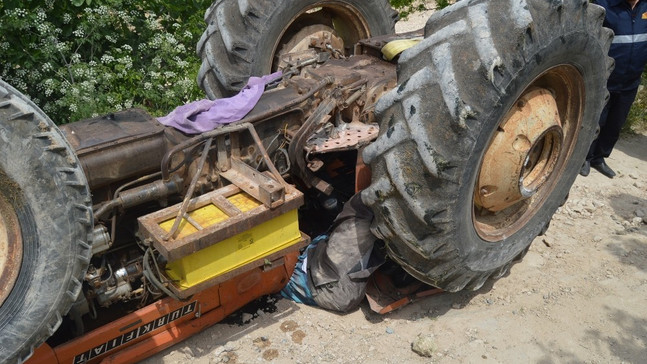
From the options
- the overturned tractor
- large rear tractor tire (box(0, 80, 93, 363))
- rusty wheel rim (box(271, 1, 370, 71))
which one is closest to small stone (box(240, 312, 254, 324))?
the overturned tractor

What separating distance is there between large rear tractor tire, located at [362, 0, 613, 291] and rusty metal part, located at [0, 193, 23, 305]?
4.83ft

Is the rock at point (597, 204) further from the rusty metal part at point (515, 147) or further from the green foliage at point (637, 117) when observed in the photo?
the green foliage at point (637, 117)

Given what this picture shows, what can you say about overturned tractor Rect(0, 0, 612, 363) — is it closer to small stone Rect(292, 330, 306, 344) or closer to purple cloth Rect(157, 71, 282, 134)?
purple cloth Rect(157, 71, 282, 134)

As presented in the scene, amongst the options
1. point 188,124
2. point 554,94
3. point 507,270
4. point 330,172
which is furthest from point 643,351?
point 188,124

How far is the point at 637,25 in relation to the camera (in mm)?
5031

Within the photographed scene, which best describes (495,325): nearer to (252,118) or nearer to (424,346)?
(424,346)

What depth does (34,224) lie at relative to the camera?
216 centimetres

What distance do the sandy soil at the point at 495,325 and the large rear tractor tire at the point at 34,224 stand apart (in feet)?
3.08

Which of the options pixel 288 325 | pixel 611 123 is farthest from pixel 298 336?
pixel 611 123

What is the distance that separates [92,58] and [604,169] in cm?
479

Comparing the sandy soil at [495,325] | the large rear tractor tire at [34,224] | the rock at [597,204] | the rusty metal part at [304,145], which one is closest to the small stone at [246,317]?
the sandy soil at [495,325]

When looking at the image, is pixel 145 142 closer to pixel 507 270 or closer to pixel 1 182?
pixel 1 182

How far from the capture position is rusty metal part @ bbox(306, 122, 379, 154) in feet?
10.6

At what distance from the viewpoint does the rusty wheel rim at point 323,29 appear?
4.23 metres
